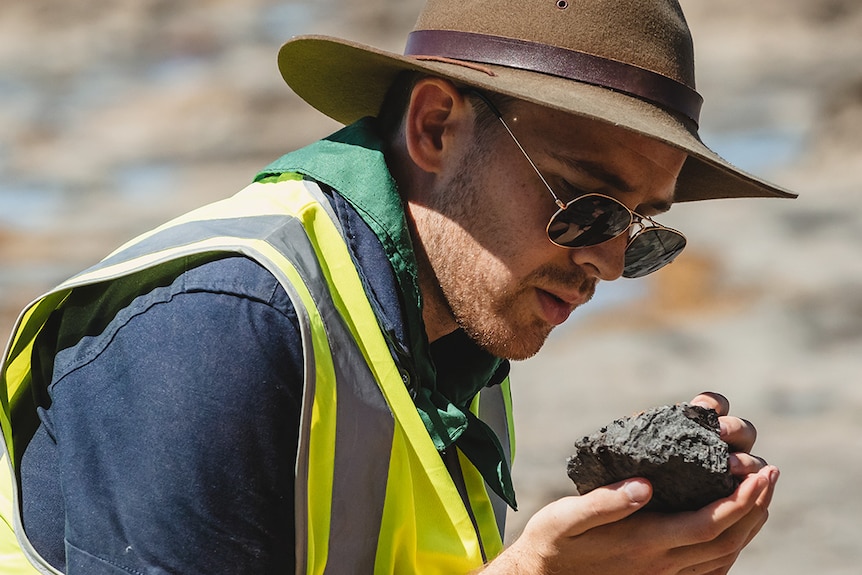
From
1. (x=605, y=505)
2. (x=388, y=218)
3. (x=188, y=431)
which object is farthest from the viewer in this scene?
(x=388, y=218)

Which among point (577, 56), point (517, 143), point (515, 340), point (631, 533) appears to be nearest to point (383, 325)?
point (515, 340)

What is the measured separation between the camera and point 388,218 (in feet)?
7.92

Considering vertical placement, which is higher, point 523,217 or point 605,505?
point 523,217

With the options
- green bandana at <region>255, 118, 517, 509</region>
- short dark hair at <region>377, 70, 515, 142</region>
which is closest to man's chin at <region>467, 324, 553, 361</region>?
green bandana at <region>255, 118, 517, 509</region>

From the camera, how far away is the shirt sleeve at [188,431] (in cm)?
195

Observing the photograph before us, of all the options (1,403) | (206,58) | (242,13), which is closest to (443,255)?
(1,403)

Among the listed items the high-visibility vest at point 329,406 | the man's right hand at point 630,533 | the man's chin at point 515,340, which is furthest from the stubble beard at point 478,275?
the man's right hand at point 630,533

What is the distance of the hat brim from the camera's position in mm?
2383

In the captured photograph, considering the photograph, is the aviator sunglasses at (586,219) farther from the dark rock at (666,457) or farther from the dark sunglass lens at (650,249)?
the dark rock at (666,457)

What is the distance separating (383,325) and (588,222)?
50cm

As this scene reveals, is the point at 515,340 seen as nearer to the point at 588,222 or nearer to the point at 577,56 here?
the point at 588,222

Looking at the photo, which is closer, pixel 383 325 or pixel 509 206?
pixel 383 325

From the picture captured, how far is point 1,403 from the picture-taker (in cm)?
221

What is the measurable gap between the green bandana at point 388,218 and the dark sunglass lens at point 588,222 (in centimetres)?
32
